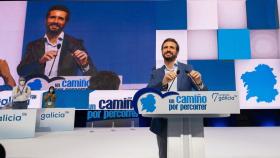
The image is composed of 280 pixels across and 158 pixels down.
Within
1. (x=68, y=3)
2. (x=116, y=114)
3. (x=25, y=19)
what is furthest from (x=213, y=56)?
(x=25, y=19)

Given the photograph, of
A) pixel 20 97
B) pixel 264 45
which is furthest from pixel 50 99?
pixel 264 45

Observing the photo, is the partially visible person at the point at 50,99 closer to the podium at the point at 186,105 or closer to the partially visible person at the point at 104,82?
the partially visible person at the point at 104,82

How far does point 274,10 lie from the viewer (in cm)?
633

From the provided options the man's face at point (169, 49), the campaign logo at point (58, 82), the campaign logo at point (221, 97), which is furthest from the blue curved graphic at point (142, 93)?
the campaign logo at point (58, 82)

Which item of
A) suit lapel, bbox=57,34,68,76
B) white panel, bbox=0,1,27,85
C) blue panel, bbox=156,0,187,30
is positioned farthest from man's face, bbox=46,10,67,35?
blue panel, bbox=156,0,187,30

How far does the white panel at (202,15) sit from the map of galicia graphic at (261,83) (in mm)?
1438

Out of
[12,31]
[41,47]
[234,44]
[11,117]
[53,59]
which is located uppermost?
[12,31]

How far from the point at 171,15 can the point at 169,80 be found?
5.08 m

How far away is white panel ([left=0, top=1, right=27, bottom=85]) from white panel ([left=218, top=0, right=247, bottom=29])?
4.90 meters

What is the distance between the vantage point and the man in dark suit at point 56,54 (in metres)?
6.12

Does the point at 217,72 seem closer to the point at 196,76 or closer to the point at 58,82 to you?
the point at 58,82

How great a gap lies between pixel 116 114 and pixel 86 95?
33.7 inches

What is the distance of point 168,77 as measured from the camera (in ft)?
5.28

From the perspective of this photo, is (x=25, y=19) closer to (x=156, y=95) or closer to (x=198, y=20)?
(x=198, y=20)
